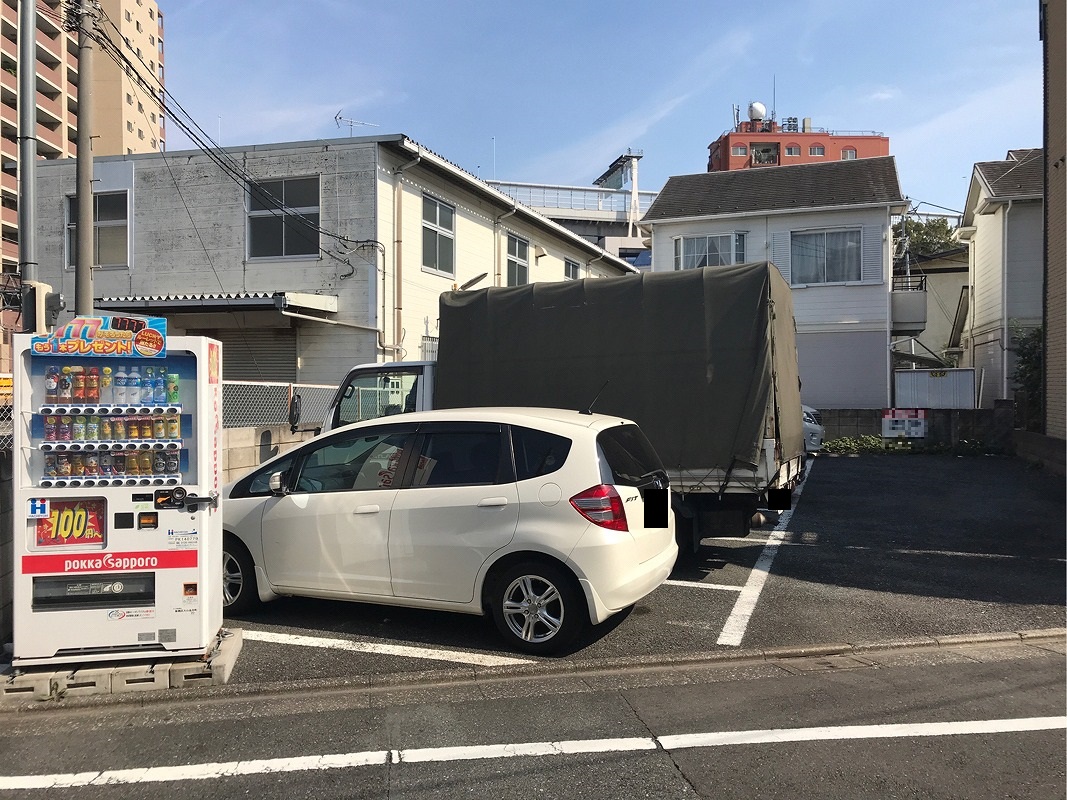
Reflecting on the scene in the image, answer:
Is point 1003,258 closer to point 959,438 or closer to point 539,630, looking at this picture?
point 959,438

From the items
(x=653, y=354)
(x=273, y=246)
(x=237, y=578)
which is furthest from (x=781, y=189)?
(x=237, y=578)

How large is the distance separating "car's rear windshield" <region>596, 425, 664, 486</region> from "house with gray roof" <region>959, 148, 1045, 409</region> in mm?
16553

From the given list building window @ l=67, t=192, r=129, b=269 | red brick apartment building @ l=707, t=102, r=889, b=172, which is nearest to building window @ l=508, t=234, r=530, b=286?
building window @ l=67, t=192, r=129, b=269

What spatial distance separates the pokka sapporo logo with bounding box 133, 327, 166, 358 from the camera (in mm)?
4727

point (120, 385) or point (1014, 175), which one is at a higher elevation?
point (1014, 175)

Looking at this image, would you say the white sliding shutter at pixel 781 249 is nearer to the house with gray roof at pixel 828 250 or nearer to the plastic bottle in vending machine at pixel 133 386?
the house with gray roof at pixel 828 250

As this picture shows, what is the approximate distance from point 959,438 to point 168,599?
57.9 ft

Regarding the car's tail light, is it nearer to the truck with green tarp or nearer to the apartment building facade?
the truck with green tarp

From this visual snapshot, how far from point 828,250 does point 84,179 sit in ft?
59.7

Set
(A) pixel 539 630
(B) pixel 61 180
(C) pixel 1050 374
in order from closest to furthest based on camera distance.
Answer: (A) pixel 539 630 → (C) pixel 1050 374 → (B) pixel 61 180

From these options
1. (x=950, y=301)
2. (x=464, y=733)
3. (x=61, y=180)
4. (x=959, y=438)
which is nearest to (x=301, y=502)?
(x=464, y=733)

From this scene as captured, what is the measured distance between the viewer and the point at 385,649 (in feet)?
18.0

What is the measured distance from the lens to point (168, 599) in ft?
16.0

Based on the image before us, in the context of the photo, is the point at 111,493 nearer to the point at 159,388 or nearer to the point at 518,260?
the point at 159,388
